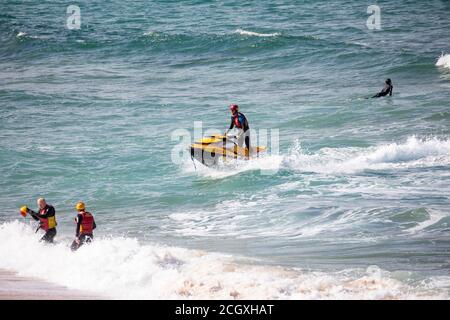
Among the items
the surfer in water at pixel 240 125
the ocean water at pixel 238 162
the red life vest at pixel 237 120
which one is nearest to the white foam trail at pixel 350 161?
the ocean water at pixel 238 162

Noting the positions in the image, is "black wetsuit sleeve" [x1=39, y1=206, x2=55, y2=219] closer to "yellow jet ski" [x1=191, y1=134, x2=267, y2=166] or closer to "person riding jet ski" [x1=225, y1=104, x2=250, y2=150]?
"person riding jet ski" [x1=225, y1=104, x2=250, y2=150]

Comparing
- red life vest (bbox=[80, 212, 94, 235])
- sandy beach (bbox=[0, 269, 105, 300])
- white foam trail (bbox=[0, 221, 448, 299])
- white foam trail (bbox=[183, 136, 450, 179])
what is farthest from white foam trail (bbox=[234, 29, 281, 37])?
sandy beach (bbox=[0, 269, 105, 300])

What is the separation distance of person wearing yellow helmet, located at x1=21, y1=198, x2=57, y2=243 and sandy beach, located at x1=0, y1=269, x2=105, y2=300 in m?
1.50

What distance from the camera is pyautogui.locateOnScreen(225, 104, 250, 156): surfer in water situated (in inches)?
790

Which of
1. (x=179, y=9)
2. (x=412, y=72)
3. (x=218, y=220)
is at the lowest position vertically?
(x=218, y=220)

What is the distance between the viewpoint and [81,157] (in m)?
23.5

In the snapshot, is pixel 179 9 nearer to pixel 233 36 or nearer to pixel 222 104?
pixel 233 36

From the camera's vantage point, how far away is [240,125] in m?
20.3

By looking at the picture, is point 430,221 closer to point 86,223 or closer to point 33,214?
point 86,223

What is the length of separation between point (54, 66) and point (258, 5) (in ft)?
48.5

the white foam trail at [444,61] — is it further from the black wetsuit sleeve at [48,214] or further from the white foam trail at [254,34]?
the black wetsuit sleeve at [48,214]

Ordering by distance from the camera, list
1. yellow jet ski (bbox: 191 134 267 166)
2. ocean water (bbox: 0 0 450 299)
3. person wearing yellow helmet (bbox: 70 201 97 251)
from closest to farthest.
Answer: ocean water (bbox: 0 0 450 299)
person wearing yellow helmet (bbox: 70 201 97 251)
yellow jet ski (bbox: 191 134 267 166)

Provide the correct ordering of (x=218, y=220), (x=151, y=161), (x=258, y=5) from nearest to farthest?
1. (x=218, y=220)
2. (x=151, y=161)
3. (x=258, y=5)
